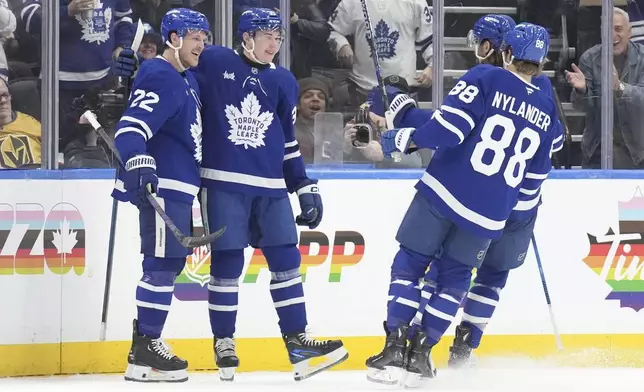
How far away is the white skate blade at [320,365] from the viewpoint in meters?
4.68

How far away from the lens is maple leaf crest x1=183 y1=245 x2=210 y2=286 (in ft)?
17.6

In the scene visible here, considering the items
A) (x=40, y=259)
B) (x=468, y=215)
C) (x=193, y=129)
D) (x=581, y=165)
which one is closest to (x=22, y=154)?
(x=40, y=259)

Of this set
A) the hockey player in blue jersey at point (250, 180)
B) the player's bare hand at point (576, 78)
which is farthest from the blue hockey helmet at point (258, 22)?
the player's bare hand at point (576, 78)

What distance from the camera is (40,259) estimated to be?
5121 mm

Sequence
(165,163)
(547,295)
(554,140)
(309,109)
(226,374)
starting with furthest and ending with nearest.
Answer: (309,109) → (547,295) → (554,140) → (226,374) → (165,163)

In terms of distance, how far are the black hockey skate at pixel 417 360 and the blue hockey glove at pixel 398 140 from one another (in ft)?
2.12

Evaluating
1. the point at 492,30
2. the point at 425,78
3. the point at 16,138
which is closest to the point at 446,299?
the point at 492,30

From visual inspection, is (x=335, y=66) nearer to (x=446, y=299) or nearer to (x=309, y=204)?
(x=309, y=204)

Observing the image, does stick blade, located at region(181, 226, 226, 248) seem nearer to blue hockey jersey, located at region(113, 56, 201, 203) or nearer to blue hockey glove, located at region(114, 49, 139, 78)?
blue hockey jersey, located at region(113, 56, 201, 203)

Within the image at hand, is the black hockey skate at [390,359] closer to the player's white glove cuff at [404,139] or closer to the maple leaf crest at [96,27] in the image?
the player's white glove cuff at [404,139]

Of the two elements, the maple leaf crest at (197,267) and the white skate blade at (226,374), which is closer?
the white skate blade at (226,374)

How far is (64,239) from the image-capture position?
5.18 metres

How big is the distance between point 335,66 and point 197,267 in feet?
3.59

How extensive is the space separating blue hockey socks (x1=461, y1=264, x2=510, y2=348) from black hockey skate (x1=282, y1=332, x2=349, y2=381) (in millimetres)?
680
